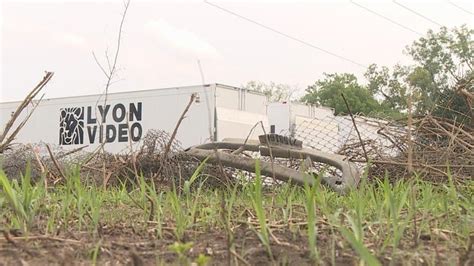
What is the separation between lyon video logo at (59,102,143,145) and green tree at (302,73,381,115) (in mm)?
39803

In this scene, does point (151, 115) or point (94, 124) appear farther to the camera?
point (151, 115)

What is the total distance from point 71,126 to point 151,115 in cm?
319

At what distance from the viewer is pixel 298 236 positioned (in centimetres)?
242

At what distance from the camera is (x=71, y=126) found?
2222 cm

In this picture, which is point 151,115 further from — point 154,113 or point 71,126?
point 71,126

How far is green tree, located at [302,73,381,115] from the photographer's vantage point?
6278 cm

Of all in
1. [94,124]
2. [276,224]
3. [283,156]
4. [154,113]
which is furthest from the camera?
[154,113]

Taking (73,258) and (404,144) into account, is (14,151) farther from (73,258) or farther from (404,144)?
(73,258)

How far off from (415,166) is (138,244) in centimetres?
343

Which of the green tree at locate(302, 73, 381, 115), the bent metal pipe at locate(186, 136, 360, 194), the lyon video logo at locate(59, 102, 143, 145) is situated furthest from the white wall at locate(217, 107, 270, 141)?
the green tree at locate(302, 73, 381, 115)

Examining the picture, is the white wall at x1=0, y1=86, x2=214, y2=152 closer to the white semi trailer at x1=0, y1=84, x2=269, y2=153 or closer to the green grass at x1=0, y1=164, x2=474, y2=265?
the white semi trailer at x1=0, y1=84, x2=269, y2=153

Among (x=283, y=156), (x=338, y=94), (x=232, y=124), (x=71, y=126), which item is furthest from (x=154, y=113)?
(x=338, y=94)

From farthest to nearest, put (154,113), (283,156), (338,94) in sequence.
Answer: (338,94) → (154,113) → (283,156)

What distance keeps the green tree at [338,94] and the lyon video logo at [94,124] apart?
131 ft
